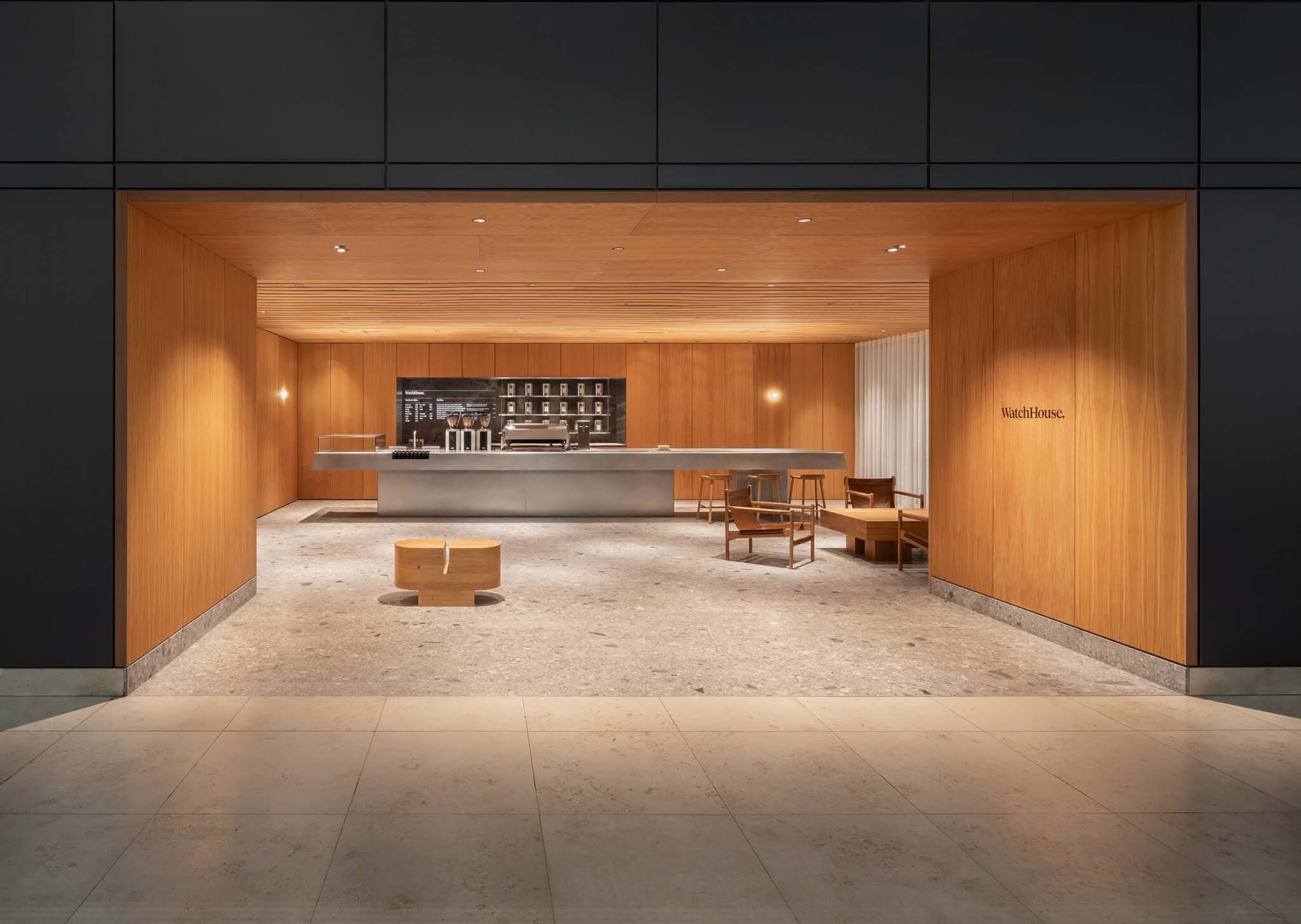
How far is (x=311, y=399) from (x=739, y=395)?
7.73 m

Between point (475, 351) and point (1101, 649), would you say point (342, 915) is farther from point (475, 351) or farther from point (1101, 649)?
point (475, 351)

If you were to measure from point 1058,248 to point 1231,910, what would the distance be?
4.27 metres

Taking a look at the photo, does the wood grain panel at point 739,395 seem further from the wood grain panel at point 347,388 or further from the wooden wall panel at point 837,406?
the wood grain panel at point 347,388

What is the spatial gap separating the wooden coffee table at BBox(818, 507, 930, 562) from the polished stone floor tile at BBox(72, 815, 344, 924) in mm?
6902

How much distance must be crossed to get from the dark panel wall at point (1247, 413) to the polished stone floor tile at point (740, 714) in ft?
7.67

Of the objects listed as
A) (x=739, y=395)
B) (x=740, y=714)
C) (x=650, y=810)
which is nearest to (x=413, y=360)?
(x=739, y=395)

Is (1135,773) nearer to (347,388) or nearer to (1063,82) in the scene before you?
(1063,82)

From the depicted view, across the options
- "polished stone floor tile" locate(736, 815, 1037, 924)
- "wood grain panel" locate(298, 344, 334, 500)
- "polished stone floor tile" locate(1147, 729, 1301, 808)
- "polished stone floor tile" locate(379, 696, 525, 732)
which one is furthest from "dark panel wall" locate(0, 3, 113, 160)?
"wood grain panel" locate(298, 344, 334, 500)

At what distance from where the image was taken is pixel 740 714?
14.3 feet

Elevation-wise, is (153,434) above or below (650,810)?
above

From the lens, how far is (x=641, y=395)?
1556 centimetres

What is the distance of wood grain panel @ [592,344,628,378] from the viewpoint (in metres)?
15.5

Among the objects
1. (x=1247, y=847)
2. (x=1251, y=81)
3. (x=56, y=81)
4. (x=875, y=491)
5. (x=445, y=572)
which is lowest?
(x=1247, y=847)

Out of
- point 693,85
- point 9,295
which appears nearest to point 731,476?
point 693,85
